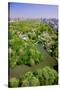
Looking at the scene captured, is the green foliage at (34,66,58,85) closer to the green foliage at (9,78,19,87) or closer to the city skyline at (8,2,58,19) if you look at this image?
the green foliage at (9,78,19,87)

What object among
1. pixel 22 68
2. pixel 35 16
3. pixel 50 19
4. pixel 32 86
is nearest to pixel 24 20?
pixel 35 16

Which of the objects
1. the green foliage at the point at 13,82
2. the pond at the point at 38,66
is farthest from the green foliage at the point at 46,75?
the green foliage at the point at 13,82

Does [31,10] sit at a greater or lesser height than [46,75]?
greater


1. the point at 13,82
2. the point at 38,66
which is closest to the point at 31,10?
the point at 38,66

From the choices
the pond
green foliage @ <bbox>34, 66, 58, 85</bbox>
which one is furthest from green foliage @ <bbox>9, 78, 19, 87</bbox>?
green foliage @ <bbox>34, 66, 58, 85</bbox>

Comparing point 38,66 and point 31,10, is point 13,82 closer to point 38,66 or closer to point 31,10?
point 38,66

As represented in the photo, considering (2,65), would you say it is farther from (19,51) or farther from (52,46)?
(52,46)
